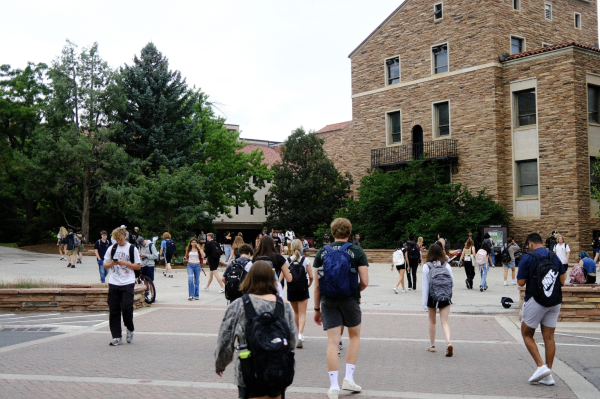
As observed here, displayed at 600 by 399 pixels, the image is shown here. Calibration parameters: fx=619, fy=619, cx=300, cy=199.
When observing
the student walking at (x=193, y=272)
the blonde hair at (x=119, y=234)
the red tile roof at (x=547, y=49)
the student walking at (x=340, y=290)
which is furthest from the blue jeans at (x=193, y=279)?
the red tile roof at (x=547, y=49)

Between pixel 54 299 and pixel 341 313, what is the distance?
9.31 meters

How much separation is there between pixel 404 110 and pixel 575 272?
24910mm

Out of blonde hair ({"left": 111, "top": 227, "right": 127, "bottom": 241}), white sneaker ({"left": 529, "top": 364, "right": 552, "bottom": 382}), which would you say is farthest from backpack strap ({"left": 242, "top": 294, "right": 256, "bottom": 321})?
blonde hair ({"left": 111, "top": 227, "right": 127, "bottom": 241})

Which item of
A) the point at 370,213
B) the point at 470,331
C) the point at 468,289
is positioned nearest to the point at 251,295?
the point at 470,331

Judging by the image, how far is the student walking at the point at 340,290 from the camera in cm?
644

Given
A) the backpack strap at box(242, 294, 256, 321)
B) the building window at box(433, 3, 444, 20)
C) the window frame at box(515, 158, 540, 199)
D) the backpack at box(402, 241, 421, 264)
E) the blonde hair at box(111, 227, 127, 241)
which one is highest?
the building window at box(433, 3, 444, 20)

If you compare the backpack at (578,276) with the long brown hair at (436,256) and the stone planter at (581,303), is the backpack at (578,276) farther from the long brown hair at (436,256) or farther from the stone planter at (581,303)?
the long brown hair at (436,256)

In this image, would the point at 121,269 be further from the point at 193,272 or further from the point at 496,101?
the point at 496,101

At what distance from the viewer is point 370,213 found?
3628cm

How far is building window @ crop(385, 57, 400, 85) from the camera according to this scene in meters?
38.8

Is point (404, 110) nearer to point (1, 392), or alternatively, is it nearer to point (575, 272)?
point (575, 272)

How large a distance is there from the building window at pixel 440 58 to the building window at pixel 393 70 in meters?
2.67

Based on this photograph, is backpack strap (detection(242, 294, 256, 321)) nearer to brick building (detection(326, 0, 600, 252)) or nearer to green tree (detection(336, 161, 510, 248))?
green tree (detection(336, 161, 510, 248))

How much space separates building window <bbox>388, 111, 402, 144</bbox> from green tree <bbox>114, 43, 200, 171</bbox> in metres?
13.4
